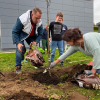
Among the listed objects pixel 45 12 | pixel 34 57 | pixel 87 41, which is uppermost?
pixel 45 12

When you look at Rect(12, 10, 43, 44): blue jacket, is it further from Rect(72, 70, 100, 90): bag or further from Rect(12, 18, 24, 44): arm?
Rect(72, 70, 100, 90): bag

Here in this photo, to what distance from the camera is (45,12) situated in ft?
46.0

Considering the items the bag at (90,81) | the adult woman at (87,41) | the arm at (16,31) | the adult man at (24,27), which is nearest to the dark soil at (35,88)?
the bag at (90,81)

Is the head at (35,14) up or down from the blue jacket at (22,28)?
up

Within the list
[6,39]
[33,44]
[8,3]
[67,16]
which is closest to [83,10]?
[67,16]

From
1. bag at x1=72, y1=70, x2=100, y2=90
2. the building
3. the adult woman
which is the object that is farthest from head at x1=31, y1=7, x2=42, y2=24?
the building

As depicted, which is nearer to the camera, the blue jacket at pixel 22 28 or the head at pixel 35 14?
the head at pixel 35 14

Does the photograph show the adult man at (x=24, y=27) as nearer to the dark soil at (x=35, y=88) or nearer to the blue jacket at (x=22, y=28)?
the blue jacket at (x=22, y=28)

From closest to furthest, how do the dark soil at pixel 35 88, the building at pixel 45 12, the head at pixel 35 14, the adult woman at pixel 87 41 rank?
1. the dark soil at pixel 35 88
2. the adult woman at pixel 87 41
3. the head at pixel 35 14
4. the building at pixel 45 12

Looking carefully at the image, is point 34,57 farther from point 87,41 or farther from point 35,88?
point 87,41

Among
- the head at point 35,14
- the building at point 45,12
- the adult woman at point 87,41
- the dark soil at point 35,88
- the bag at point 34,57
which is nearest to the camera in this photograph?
the dark soil at point 35,88

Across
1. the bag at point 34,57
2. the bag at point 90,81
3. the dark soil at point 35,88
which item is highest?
the bag at point 34,57

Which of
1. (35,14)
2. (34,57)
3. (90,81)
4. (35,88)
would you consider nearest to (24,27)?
(35,14)

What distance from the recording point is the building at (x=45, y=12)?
41.2 ft
